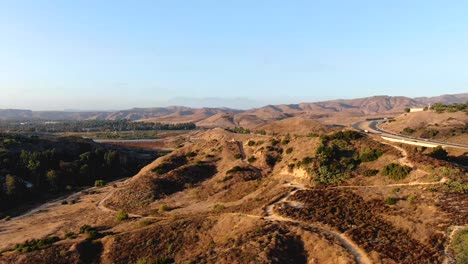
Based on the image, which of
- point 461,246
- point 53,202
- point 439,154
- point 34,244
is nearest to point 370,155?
point 439,154

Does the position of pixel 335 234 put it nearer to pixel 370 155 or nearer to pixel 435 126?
pixel 370 155

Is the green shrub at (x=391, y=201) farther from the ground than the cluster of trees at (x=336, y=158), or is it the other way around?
the cluster of trees at (x=336, y=158)

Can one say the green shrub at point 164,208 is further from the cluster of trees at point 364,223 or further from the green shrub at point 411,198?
the green shrub at point 411,198

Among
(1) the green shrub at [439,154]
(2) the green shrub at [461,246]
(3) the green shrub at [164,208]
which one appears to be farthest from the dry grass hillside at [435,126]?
(3) the green shrub at [164,208]

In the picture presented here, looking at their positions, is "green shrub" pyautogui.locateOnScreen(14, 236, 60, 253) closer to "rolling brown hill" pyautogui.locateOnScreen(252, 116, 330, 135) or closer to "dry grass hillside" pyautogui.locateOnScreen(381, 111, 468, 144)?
"dry grass hillside" pyautogui.locateOnScreen(381, 111, 468, 144)

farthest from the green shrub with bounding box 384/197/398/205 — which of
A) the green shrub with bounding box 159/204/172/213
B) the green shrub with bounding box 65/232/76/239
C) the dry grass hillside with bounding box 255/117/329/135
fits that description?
the dry grass hillside with bounding box 255/117/329/135
